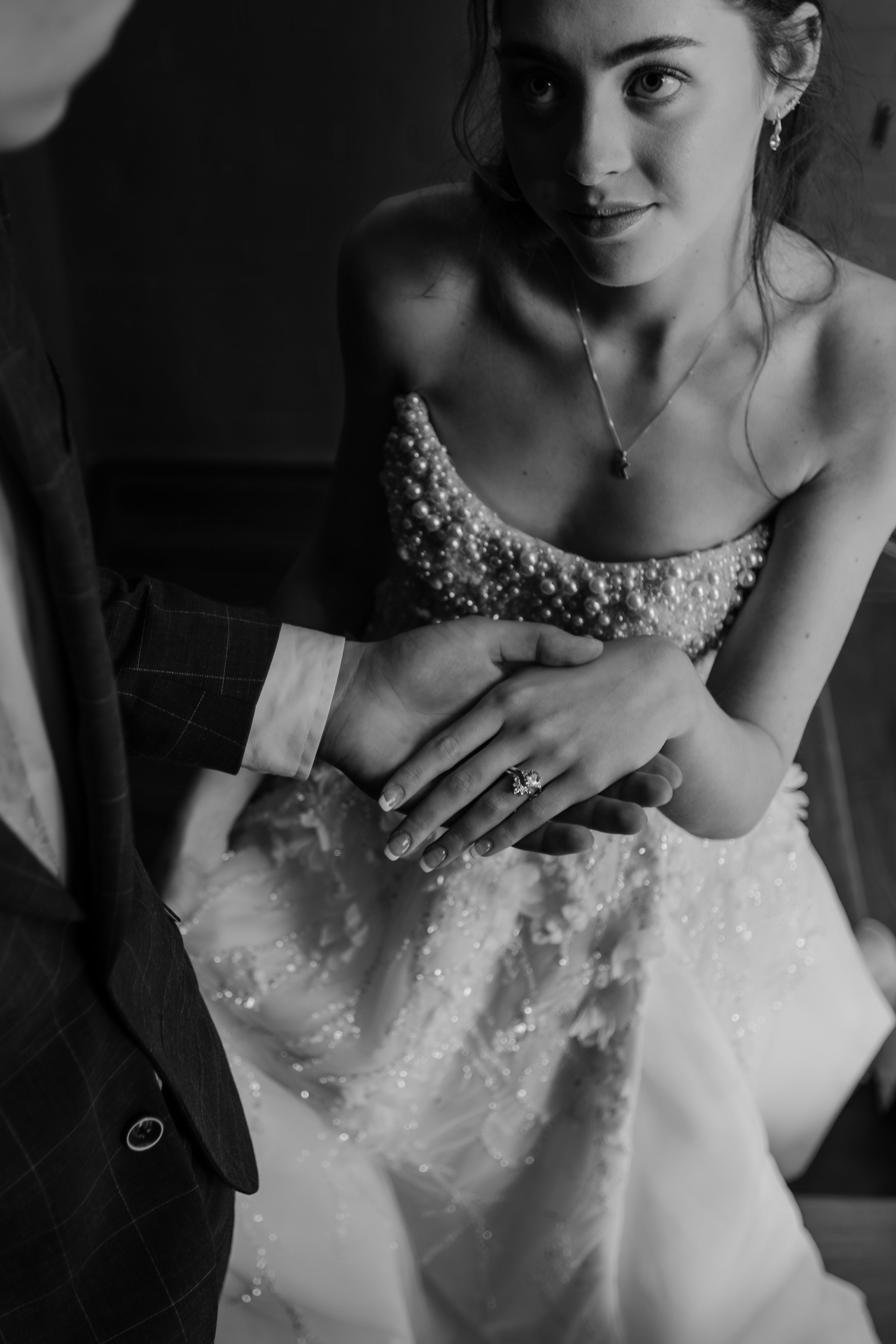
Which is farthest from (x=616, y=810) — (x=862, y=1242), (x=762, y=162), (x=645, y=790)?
(x=862, y=1242)

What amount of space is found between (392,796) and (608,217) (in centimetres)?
45

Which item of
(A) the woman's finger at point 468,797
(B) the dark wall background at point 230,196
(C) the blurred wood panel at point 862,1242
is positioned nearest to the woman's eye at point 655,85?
(A) the woman's finger at point 468,797

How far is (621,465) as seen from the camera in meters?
1.05

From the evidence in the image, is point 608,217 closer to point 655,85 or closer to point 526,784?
point 655,85

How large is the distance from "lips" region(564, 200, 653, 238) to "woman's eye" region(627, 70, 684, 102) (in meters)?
0.07

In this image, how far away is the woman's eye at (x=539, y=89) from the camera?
83cm

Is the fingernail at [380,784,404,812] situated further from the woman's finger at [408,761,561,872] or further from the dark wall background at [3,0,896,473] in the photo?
the dark wall background at [3,0,896,473]

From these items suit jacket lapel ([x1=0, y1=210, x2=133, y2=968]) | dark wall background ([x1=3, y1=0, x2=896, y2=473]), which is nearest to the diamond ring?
suit jacket lapel ([x1=0, y1=210, x2=133, y2=968])

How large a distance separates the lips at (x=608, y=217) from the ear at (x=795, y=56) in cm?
15

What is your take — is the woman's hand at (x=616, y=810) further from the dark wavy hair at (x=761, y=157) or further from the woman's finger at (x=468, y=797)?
the dark wavy hair at (x=761, y=157)

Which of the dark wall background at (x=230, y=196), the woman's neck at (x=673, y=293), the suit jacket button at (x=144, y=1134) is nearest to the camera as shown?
the suit jacket button at (x=144, y=1134)

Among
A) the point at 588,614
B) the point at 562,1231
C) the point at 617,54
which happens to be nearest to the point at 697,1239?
the point at 562,1231

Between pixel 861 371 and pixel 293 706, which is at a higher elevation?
pixel 861 371

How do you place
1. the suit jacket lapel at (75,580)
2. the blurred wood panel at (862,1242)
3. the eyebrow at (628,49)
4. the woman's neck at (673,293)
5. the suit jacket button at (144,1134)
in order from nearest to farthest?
the suit jacket lapel at (75,580)
the suit jacket button at (144,1134)
the eyebrow at (628,49)
the woman's neck at (673,293)
the blurred wood panel at (862,1242)
